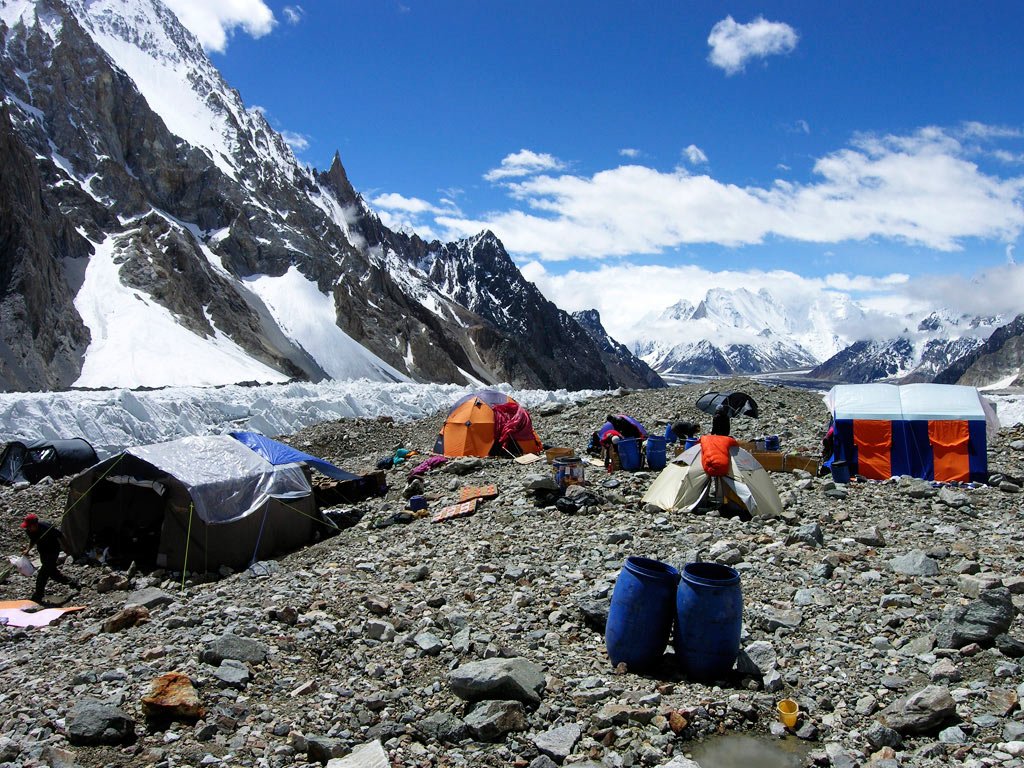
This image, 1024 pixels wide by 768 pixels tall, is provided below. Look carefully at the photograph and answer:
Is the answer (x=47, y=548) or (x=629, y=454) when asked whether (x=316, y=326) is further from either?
(x=47, y=548)

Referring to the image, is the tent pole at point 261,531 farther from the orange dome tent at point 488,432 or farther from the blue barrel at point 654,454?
the orange dome tent at point 488,432

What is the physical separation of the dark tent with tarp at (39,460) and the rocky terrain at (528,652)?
9.51 meters

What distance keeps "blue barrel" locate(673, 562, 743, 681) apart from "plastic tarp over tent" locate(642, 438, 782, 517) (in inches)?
226

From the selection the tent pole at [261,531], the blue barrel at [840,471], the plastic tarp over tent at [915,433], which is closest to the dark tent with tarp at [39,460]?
the tent pole at [261,531]

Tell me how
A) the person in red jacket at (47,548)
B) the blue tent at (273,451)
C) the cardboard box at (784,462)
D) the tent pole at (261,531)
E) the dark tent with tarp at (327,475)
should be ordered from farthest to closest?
the cardboard box at (784,462) < the dark tent with tarp at (327,475) < the blue tent at (273,451) < the tent pole at (261,531) < the person in red jacket at (47,548)

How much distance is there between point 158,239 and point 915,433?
281ft

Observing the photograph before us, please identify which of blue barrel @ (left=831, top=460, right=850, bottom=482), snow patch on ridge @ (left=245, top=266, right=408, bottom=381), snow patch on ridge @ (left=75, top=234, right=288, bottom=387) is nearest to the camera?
blue barrel @ (left=831, top=460, right=850, bottom=482)

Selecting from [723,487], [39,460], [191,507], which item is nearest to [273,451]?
[191,507]

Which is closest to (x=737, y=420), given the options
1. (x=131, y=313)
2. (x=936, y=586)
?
(x=936, y=586)

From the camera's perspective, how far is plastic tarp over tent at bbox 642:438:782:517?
486 inches

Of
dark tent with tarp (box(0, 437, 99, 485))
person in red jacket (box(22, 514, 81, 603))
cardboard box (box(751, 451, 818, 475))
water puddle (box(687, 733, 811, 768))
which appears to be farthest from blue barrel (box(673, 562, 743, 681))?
dark tent with tarp (box(0, 437, 99, 485))

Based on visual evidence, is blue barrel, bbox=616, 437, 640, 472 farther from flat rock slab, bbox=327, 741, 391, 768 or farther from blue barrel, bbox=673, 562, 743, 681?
flat rock slab, bbox=327, 741, 391, 768

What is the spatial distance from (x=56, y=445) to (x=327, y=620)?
56.3ft

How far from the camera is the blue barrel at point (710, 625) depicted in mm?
6688
